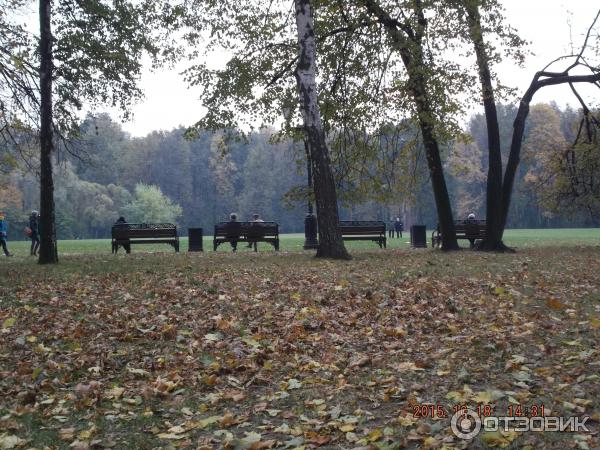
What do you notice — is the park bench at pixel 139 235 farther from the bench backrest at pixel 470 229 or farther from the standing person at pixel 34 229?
the bench backrest at pixel 470 229

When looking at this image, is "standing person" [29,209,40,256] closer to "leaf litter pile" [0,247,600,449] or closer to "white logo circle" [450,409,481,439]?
"leaf litter pile" [0,247,600,449]

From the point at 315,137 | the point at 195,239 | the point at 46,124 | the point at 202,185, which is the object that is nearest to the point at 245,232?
the point at 195,239

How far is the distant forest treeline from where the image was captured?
67.2m

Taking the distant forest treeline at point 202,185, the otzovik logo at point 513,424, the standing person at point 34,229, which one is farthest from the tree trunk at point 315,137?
the distant forest treeline at point 202,185

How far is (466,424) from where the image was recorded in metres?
4.01

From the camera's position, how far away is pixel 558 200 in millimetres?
22141

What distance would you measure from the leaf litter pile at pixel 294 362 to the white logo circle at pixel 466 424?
2.3 inches

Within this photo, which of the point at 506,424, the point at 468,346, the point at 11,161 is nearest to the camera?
the point at 506,424

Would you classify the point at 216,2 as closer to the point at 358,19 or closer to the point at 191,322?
the point at 358,19

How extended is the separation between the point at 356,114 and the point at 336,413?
13.0m

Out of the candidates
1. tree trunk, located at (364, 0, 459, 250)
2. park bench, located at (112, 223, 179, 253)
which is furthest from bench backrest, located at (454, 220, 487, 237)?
park bench, located at (112, 223, 179, 253)

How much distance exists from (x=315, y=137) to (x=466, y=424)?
1033cm

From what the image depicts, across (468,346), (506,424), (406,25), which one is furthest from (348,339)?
(406,25)

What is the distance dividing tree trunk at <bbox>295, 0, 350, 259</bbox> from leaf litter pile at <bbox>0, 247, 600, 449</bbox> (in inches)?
177
